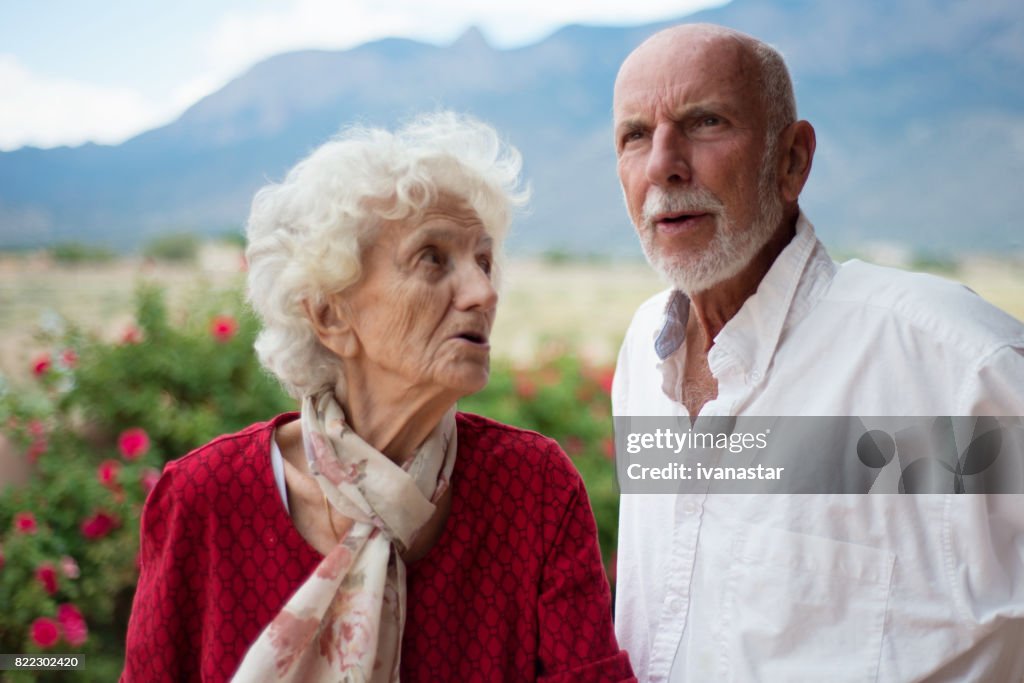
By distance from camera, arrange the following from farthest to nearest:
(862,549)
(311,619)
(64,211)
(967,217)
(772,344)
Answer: (967,217)
(64,211)
(772,344)
(862,549)
(311,619)

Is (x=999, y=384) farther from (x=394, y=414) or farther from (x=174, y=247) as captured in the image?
(x=174, y=247)

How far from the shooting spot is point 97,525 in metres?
2.97

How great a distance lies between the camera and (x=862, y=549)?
172 centimetres

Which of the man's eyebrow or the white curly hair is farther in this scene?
the man's eyebrow

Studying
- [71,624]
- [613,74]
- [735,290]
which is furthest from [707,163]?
[613,74]

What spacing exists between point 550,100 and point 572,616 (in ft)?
16.1

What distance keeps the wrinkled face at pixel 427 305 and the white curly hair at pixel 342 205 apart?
3 cm

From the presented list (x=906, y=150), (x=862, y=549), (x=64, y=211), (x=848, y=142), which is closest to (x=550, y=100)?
(x=848, y=142)

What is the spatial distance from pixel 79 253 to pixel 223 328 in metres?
1.21

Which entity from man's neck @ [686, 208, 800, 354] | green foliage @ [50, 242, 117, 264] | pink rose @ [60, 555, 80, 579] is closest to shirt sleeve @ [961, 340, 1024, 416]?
man's neck @ [686, 208, 800, 354]

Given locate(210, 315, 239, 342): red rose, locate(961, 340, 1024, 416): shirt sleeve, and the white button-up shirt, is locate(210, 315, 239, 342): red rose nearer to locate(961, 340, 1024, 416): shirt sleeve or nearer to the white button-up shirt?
the white button-up shirt

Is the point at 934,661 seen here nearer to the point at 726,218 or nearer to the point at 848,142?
the point at 726,218

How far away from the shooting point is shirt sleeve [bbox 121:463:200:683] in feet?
5.33

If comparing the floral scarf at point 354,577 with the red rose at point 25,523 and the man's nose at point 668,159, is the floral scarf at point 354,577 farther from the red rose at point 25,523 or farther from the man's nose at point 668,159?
the red rose at point 25,523
